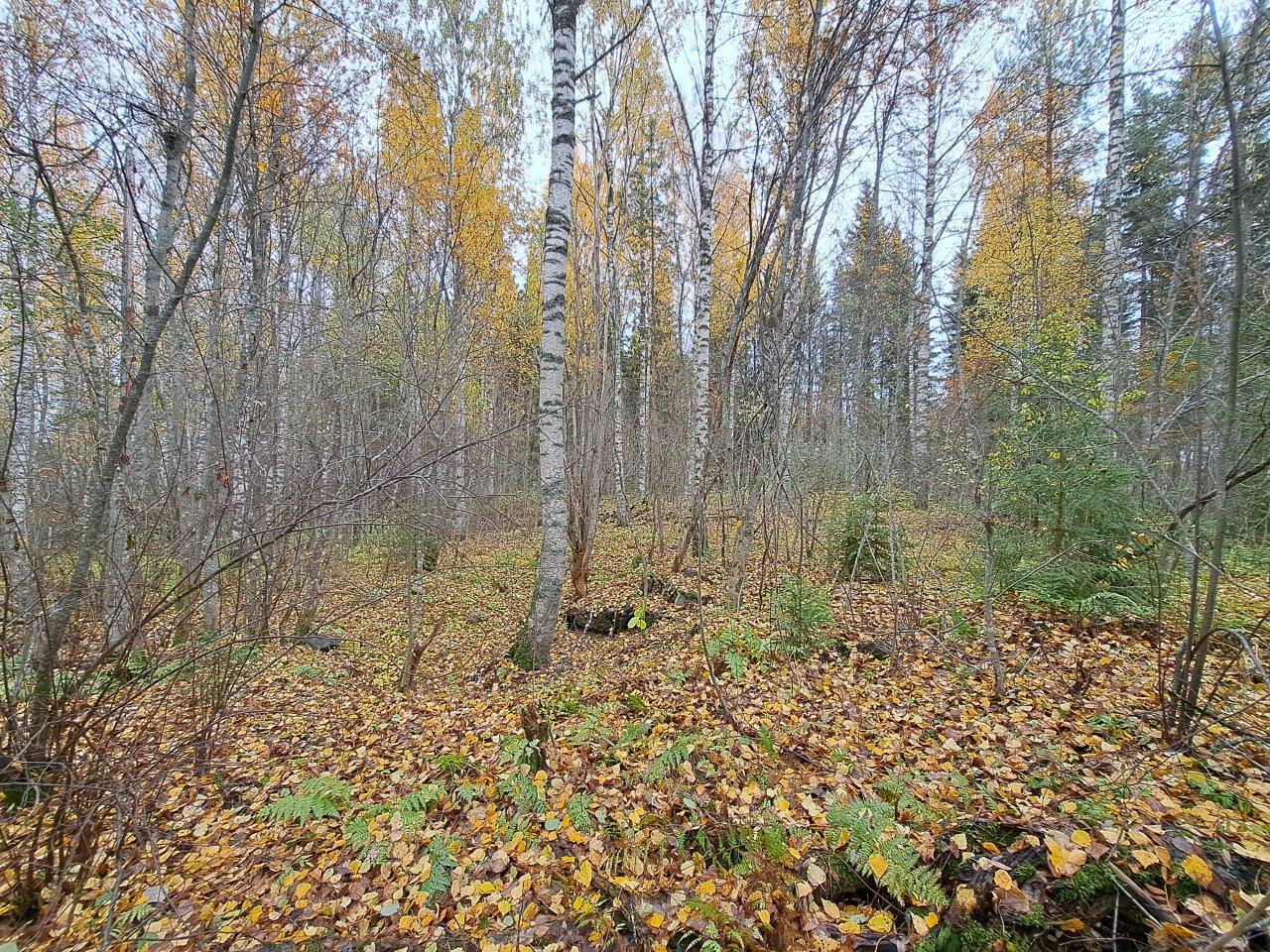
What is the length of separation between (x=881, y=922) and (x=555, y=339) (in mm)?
4341

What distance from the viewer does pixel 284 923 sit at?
6.88 ft

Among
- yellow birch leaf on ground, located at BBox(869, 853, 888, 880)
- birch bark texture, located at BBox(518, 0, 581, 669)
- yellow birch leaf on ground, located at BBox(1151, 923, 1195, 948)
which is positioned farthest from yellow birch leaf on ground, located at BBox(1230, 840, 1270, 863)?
birch bark texture, located at BBox(518, 0, 581, 669)

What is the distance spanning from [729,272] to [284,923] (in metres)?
13.4

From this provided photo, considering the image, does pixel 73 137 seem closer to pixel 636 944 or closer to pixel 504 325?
pixel 636 944

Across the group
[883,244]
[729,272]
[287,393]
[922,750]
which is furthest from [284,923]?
[729,272]

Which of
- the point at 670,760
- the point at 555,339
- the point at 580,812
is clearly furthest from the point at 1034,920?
the point at 555,339

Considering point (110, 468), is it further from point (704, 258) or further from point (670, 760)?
point (704, 258)

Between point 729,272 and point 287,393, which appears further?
point 729,272

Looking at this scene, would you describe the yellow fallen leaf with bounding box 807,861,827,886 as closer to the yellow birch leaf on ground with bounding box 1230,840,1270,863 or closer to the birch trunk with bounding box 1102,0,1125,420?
the yellow birch leaf on ground with bounding box 1230,840,1270,863

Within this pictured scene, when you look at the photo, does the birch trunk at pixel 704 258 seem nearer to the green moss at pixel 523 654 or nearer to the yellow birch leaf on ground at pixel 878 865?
the green moss at pixel 523 654

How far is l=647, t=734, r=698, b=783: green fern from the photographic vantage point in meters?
2.69

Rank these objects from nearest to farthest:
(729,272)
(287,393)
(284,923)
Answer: (284,923), (287,393), (729,272)

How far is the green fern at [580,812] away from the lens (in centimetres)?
240

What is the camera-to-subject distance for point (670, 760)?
2.75 m
